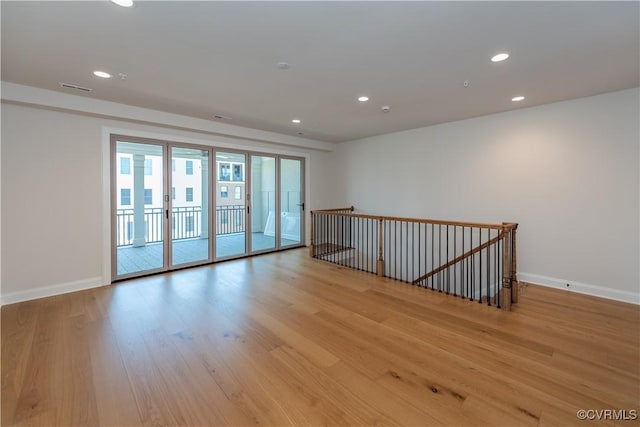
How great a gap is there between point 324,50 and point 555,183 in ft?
12.3

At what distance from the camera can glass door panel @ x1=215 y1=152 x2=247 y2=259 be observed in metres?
5.35

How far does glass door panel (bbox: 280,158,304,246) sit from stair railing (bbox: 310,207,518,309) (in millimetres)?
659

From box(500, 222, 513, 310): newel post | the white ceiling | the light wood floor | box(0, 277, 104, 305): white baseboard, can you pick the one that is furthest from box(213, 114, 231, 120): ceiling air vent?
box(500, 222, 513, 310): newel post

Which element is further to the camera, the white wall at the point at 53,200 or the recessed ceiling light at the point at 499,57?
the white wall at the point at 53,200

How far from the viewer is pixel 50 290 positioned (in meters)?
3.66

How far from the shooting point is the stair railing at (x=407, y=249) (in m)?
4.64

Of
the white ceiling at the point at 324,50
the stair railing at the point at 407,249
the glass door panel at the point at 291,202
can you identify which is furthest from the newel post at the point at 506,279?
the glass door panel at the point at 291,202

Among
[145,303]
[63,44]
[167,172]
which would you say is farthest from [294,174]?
[63,44]

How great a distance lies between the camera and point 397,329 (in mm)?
2734

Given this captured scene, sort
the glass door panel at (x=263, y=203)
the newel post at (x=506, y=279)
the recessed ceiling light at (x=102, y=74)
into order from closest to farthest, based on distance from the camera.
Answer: the recessed ceiling light at (x=102, y=74)
the newel post at (x=506, y=279)
the glass door panel at (x=263, y=203)

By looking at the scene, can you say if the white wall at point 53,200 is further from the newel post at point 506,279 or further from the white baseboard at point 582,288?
the white baseboard at point 582,288

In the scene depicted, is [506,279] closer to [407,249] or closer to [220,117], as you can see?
[407,249]

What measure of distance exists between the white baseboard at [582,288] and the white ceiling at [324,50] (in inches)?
98.9

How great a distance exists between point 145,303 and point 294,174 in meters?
4.10
